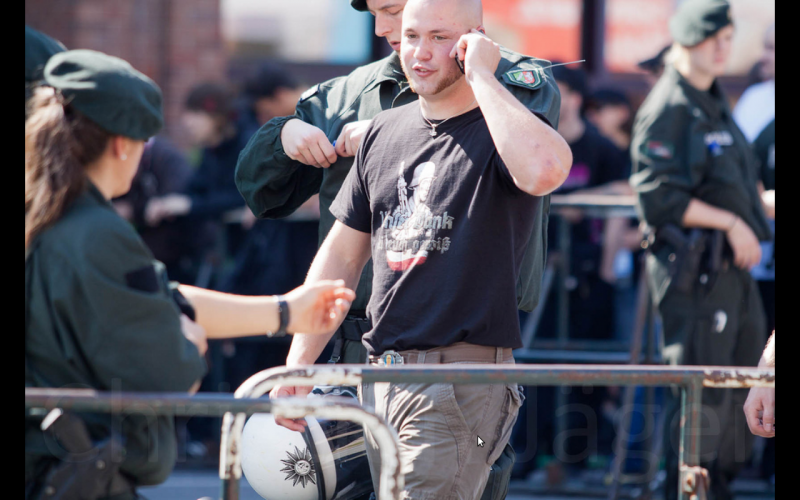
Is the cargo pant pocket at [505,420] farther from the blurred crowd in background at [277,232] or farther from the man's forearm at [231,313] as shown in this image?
the blurred crowd in background at [277,232]

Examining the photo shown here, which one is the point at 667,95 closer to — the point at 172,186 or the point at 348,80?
the point at 348,80

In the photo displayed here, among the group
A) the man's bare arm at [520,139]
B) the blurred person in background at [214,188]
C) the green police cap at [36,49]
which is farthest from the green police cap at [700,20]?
the green police cap at [36,49]

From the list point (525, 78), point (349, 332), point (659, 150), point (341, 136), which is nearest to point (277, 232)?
point (659, 150)

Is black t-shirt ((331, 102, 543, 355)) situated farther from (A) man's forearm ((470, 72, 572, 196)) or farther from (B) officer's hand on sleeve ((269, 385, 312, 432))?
(B) officer's hand on sleeve ((269, 385, 312, 432))

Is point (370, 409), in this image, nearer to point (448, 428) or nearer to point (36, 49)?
point (448, 428)

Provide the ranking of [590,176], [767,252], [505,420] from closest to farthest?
[505,420], [767,252], [590,176]

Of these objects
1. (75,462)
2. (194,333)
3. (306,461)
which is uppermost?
(194,333)

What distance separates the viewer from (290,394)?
10.7ft

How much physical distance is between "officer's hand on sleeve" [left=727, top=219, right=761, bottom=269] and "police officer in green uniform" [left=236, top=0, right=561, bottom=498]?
177 centimetres

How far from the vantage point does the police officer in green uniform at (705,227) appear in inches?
193

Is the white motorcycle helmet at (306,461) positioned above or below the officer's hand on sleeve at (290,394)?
below

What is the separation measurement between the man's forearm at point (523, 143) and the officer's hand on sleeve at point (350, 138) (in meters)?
0.64

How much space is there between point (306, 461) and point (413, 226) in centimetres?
85

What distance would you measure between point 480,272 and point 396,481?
74cm
